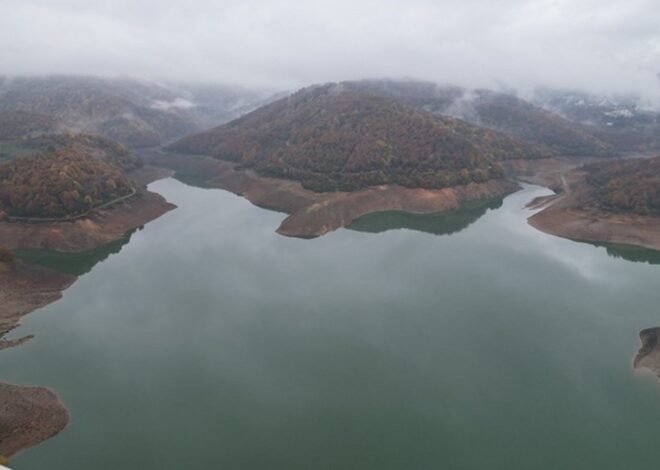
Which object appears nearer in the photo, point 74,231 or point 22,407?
point 22,407

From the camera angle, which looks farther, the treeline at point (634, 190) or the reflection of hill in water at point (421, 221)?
the reflection of hill in water at point (421, 221)

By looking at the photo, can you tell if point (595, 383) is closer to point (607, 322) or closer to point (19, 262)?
point (607, 322)

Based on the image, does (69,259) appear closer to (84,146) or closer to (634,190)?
(84,146)

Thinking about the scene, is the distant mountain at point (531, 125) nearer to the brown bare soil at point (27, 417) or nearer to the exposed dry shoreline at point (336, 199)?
the exposed dry shoreline at point (336, 199)

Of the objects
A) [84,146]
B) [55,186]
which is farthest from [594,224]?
[84,146]

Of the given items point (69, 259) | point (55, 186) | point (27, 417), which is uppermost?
point (55, 186)

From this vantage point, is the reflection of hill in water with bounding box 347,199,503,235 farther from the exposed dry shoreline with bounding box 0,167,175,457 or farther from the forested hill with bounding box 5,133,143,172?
the forested hill with bounding box 5,133,143,172

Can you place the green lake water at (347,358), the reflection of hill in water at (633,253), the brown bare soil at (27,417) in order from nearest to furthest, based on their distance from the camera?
the green lake water at (347,358) → the brown bare soil at (27,417) → the reflection of hill in water at (633,253)

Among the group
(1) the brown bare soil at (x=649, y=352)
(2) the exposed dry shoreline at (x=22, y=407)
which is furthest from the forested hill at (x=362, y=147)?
(1) the brown bare soil at (x=649, y=352)
